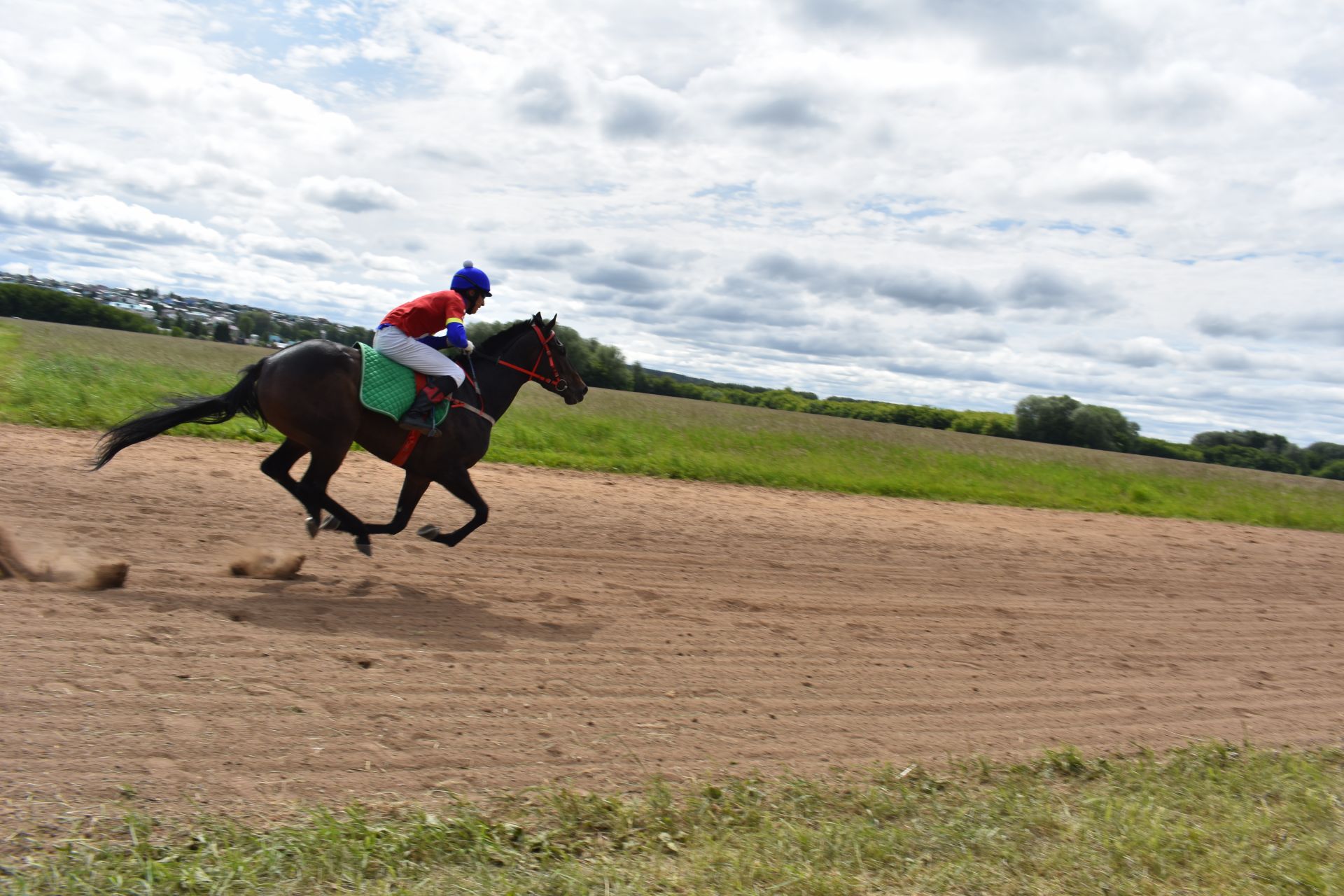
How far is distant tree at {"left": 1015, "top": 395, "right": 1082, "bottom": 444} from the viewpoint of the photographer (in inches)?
1633

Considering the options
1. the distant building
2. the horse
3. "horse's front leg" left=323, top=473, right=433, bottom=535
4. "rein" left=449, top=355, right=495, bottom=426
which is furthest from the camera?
the distant building

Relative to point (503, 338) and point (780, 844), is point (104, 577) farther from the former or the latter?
point (780, 844)

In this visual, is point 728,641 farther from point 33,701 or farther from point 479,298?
point 33,701

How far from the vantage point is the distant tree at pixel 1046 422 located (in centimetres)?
4147

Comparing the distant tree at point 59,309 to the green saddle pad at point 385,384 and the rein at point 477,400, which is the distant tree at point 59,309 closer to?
the rein at point 477,400

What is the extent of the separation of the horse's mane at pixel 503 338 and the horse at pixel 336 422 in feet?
0.05

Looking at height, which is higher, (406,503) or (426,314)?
(426,314)

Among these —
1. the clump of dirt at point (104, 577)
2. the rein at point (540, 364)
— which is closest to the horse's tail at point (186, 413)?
the clump of dirt at point (104, 577)

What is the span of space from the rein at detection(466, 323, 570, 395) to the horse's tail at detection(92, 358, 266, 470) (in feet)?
6.92

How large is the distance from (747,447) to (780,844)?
691 inches

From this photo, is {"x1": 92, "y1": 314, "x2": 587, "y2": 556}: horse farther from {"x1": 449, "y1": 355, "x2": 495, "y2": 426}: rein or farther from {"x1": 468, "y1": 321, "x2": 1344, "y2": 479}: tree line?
{"x1": 468, "y1": 321, "x2": 1344, "y2": 479}: tree line

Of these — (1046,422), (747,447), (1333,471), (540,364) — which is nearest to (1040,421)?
(1046,422)

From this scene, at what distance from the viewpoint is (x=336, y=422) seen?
7496 millimetres

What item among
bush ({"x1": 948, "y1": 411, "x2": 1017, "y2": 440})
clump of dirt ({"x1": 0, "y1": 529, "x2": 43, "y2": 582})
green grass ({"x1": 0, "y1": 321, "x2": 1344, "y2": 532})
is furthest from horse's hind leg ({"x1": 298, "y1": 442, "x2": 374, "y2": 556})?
bush ({"x1": 948, "y1": 411, "x2": 1017, "y2": 440})
